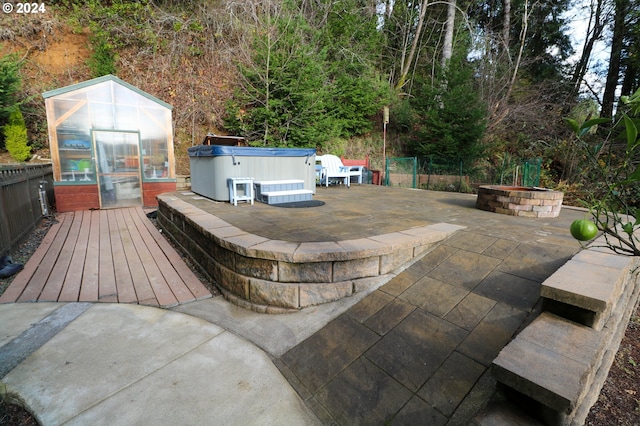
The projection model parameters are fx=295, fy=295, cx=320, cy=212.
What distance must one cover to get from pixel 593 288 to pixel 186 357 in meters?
2.57

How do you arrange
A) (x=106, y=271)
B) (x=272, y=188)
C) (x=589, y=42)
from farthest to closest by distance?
(x=589, y=42), (x=272, y=188), (x=106, y=271)

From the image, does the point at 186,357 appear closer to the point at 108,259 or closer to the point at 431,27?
the point at 108,259

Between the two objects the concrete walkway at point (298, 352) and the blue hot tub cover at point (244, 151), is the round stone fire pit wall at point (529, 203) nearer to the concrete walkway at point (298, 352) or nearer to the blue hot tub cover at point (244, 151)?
the concrete walkway at point (298, 352)

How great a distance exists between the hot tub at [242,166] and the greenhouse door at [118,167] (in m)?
1.60

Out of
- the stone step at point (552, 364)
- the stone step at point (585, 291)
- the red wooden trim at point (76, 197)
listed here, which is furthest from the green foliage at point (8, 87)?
the stone step at point (585, 291)

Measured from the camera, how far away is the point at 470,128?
10.0m

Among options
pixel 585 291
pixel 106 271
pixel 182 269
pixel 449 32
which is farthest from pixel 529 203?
pixel 449 32

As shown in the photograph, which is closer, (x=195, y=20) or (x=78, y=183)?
(x=78, y=183)

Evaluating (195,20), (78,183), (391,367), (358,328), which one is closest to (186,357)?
(358,328)

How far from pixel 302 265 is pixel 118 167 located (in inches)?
256

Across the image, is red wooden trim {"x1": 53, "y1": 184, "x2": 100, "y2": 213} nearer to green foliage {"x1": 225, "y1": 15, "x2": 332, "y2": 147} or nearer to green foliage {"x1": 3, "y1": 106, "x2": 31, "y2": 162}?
green foliage {"x1": 3, "y1": 106, "x2": 31, "y2": 162}

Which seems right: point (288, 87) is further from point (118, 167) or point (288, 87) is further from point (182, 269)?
point (182, 269)
